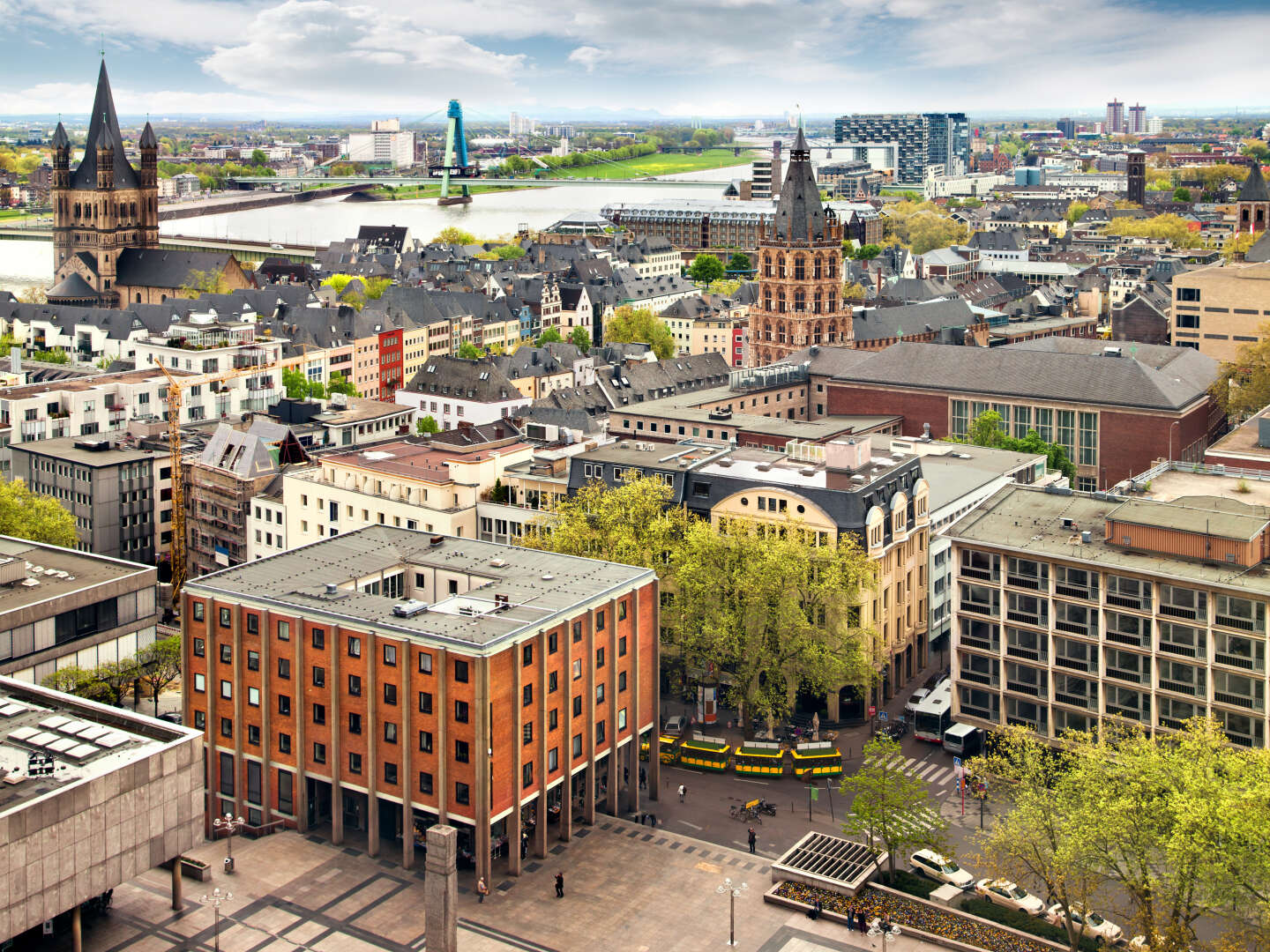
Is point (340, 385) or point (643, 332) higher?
point (643, 332)

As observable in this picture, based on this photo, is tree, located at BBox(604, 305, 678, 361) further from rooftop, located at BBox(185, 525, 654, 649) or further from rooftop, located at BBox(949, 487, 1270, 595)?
rooftop, located at BBox(185, 525, 654, 649)

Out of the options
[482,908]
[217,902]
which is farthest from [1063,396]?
[217,902]

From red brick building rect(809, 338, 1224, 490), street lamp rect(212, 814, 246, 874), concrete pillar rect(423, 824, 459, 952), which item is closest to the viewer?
concrete pillar rect(423, 824, 459, 952)

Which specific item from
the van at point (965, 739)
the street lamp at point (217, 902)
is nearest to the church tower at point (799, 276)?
the van at point (965, 739)

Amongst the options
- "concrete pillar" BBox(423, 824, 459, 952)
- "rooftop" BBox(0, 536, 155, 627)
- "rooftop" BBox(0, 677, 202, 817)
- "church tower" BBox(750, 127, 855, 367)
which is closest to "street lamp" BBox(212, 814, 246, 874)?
"rooftop" BBox(0, 677, 202, 817)

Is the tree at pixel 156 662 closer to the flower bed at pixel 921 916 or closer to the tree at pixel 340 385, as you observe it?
the flower bed at pixel 921 916

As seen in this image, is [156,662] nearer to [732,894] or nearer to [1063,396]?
[732,894]
